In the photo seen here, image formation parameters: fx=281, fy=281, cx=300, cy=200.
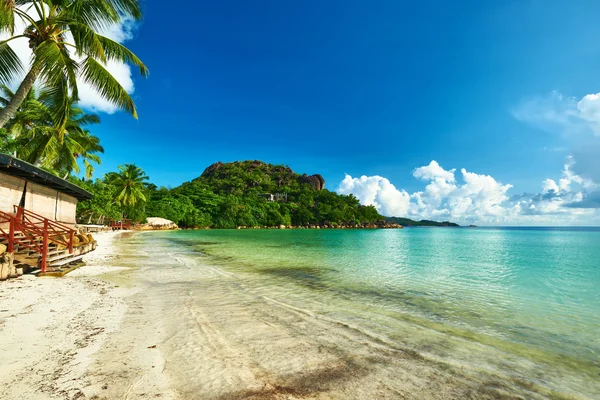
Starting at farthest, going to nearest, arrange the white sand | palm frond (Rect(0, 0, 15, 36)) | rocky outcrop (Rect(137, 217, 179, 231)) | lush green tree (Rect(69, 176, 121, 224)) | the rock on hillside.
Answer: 1. the rock on hillside
2. rocky outcrop (Rect(137, 217, 179, 231))
3. lush green tree (Rect(69, 176, 121, 224))
4. palm frond (Rect(0, 0, 15, 36))
5. the white sand

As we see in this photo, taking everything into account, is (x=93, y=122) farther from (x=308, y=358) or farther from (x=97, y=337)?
(x=308, y=358)

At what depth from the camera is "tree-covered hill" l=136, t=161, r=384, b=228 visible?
73.2m

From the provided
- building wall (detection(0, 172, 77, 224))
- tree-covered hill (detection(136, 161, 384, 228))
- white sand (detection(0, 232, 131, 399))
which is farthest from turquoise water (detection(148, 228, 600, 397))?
tree-covered hill (detection(136, 161, 384, 228))

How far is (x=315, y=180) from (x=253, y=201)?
52.1 meters

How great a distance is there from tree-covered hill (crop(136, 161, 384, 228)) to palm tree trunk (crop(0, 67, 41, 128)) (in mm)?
55112

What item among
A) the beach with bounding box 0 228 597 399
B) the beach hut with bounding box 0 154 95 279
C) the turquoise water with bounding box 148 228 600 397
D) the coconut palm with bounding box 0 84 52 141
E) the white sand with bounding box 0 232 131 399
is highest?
the coconut palm with bounding box 0 84 52 141

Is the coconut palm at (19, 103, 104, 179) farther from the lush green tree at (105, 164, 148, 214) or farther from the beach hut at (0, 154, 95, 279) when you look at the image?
the lush green tree at (105, 164, 148, 214)

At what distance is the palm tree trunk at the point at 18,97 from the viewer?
881cm

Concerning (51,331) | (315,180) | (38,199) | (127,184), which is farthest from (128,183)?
(315,180)

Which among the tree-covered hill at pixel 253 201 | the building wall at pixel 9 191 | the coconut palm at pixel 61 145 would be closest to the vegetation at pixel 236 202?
the tree-covered hill at pixel 253 201

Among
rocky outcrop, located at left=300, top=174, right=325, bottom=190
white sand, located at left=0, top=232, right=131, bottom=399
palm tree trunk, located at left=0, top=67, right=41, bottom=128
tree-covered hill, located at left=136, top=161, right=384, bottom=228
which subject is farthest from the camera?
rocky outcrop, located at left=300, top=174, right=325, bottom=190

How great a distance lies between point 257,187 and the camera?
111688 millimetres

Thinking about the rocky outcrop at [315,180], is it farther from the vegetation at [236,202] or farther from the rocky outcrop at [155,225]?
the rocky outcrop at [155,225]

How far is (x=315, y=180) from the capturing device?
137 metres
